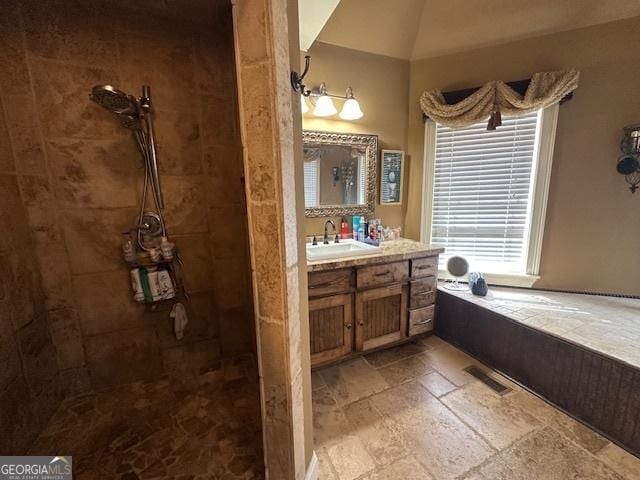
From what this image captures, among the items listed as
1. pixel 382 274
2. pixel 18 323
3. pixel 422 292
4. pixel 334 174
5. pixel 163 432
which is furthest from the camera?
pixel 334 174

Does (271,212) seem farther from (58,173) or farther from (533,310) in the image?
(533,310)

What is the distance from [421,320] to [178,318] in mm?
1859

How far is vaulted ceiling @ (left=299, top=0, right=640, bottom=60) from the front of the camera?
1.83m

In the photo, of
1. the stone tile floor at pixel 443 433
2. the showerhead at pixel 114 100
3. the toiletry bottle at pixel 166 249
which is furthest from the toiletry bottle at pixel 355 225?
the showerhead at pixel 114 100

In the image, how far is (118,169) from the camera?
1590mm

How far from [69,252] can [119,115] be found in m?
0.86

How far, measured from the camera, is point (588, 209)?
201 centimetres

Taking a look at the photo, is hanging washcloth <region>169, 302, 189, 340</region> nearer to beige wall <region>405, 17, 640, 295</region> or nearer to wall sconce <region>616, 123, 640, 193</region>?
beige wall <region>405, 17, 640, 295</region>

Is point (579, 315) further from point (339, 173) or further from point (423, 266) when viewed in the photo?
point (339, 173)

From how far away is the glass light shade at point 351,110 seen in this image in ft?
6.93

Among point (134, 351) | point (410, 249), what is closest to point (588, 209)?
point (410, 249)

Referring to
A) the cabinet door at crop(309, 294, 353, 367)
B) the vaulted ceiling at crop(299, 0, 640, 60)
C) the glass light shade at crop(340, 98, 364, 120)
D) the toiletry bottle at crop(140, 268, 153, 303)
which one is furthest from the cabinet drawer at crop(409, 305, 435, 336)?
the vaulted ceiling at crop(299, 0, 640, 60)

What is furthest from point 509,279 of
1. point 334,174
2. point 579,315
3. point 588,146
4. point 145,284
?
point 145,284

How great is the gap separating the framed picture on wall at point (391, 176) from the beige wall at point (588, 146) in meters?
0.73
